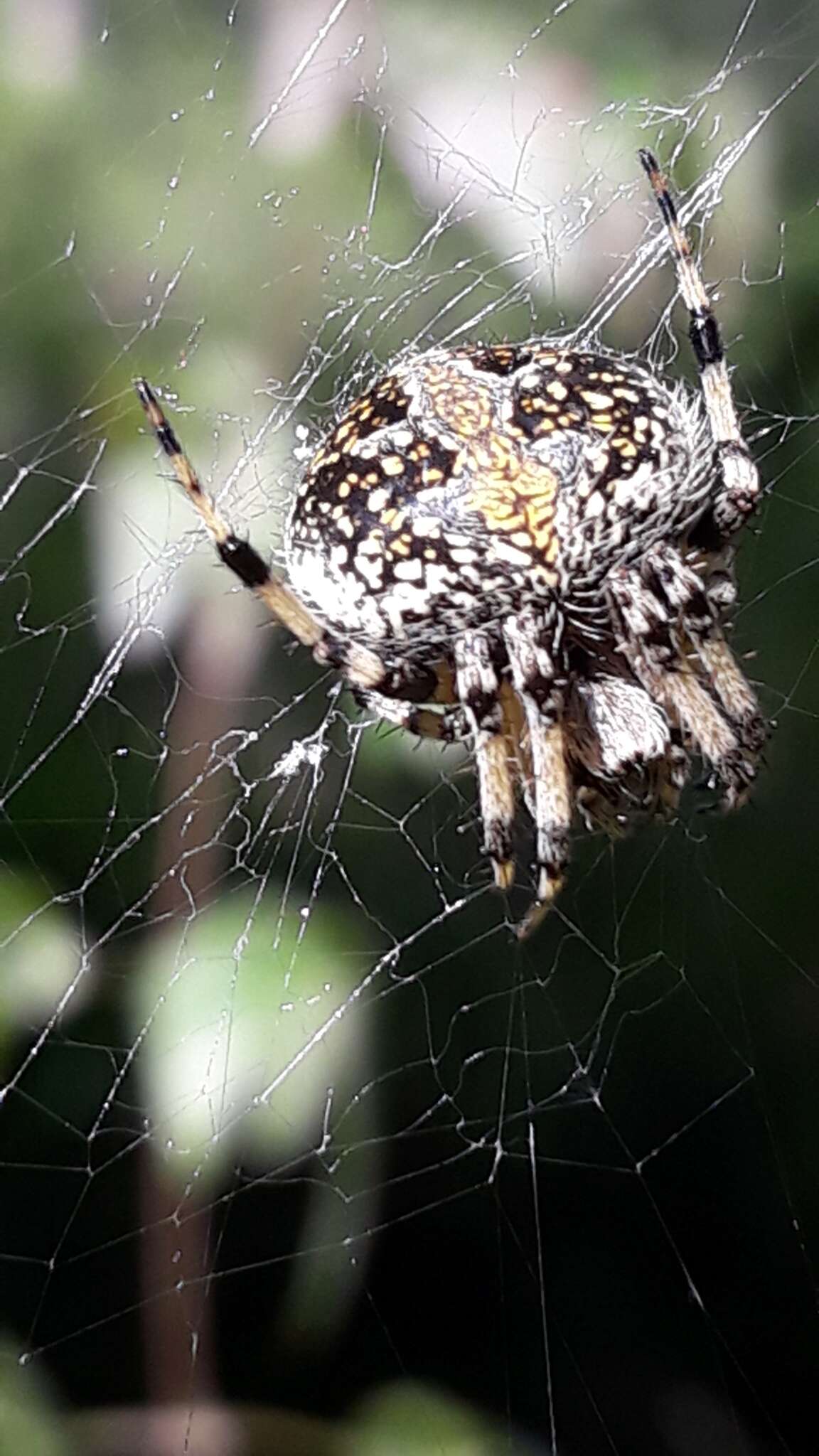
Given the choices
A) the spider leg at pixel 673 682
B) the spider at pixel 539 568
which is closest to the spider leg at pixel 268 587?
the spider at pixel 539 568

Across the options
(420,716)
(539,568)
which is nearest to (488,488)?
(539,568)

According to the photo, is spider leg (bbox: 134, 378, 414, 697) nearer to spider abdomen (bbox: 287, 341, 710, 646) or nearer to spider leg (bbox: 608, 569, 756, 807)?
spider abdomen (bbox: 287, 341, 710, 646)

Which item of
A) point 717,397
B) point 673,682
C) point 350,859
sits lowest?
point 350,859

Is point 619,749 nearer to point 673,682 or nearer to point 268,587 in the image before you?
point 673,682

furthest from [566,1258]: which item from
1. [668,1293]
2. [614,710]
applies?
[614,710]

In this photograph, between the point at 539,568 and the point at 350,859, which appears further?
the point at 350,859

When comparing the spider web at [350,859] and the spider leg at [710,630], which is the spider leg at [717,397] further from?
the spider web at [350,859]

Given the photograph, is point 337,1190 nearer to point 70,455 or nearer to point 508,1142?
point 508,1142
